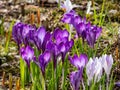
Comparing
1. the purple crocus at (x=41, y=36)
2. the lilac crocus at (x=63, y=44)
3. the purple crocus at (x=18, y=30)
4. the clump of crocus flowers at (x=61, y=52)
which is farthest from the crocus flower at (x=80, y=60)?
the purple crocus at (x=18, y=30)

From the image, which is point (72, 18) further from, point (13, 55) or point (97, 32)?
point (13, 55)

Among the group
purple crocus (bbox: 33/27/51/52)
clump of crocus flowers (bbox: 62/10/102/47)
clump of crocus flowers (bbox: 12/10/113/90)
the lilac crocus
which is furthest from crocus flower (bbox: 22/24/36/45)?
clump of crocus flowers (bbox: 62/10/102/47)

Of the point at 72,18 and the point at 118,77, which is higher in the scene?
the point at 72,18

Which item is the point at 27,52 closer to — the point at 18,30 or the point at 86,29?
the point at 18,30

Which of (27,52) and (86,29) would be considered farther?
(86,29)

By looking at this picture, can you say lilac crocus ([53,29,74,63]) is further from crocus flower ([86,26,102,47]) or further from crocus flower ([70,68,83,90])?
crocus flower ([86,26,102,47])

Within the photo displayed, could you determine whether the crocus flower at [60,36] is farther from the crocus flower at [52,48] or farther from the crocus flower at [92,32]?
the crocus flower at [92,32]

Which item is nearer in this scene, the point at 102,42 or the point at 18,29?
the point at 18,29

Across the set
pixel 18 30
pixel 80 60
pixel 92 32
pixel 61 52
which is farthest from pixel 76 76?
pixel 18 30

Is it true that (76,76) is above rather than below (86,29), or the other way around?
below

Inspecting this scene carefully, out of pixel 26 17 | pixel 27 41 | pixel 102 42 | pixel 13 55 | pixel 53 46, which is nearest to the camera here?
pixel 53 46

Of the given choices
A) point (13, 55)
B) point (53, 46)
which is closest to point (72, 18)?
point (53, 46)
